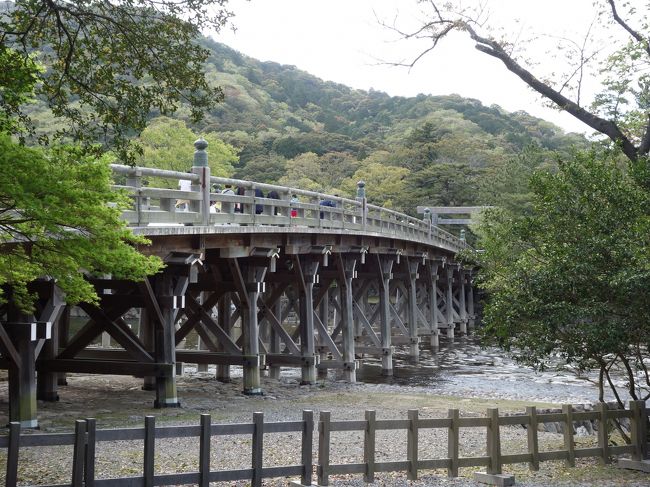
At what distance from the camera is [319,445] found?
932 cm

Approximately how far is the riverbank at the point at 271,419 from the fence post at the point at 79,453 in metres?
1.44

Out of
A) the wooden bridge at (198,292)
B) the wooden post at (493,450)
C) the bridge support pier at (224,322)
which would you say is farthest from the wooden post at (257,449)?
the bridge support pier at (224,322)

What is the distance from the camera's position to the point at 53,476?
9148 mm

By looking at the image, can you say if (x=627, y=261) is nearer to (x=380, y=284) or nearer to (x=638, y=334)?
(x=638, y=334)

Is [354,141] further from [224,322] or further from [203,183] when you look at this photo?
[203,183]

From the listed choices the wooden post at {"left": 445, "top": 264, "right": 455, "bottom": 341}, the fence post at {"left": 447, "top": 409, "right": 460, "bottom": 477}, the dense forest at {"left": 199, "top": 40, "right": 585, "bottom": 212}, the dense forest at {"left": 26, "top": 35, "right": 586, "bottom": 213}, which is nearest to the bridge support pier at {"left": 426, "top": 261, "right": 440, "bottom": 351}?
the wooden post at {"left": 445, "top": 264, "right": 455, "bottom": 341}

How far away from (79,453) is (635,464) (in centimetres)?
794

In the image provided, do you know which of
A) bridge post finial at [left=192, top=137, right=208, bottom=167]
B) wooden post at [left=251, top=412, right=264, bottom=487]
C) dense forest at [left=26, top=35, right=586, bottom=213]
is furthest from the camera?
dense forest at [left=26, top=35, right=586, bottom=213]

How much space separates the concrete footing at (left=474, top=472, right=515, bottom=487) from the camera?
33.9ft

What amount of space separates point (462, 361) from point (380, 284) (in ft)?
18.6

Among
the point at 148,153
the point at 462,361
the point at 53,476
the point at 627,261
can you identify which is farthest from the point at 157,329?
the point at 148,153

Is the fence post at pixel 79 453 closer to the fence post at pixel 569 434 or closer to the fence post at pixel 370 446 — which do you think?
the fence post at pixel 370 446

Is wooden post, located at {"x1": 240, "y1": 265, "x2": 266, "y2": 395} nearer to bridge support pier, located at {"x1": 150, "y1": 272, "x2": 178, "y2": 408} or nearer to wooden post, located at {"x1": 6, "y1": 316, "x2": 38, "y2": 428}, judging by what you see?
bridge support pier, located at {"x1": 150, "y1": 272, "x2": 178, "y2": 408}

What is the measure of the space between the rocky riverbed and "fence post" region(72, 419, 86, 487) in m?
1.40
